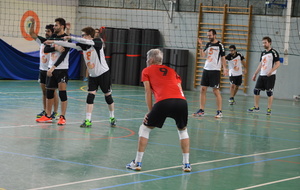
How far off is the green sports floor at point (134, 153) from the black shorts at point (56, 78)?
28.2 inches

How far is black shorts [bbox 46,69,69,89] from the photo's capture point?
940 cm

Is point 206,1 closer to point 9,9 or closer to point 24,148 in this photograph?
point 9,9

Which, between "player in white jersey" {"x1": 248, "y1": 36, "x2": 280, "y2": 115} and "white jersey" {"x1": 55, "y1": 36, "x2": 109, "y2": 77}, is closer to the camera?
"white jersey" {"x1": 55, "y1": 36, "x2": 109, "y2": 77}

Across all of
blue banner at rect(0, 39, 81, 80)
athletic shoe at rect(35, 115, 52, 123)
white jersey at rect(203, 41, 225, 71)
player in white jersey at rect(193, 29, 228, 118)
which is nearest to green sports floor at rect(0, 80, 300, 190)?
athletic shoe at rect(35, 115, 52, 123)

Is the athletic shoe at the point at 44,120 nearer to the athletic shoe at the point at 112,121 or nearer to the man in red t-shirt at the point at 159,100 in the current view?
the athletic shoe at the point at 112,121

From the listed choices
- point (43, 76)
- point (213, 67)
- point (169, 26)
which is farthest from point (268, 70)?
point (169, 26)

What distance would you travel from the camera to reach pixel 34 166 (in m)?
5.91

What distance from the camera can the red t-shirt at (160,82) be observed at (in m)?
5.98

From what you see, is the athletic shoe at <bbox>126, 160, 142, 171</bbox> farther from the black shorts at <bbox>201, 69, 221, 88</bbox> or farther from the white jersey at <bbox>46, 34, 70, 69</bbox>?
the black shorts at <bbox>201, 69, 221, 88</bbox>

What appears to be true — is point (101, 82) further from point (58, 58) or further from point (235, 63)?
point (235, 63)

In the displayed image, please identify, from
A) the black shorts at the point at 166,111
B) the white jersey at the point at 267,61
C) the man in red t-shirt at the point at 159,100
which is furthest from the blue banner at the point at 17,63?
the black shorts at the point at 166,111

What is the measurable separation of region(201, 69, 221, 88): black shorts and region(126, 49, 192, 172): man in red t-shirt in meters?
5.89

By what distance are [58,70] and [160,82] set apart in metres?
3.84

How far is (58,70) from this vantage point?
370 inches
